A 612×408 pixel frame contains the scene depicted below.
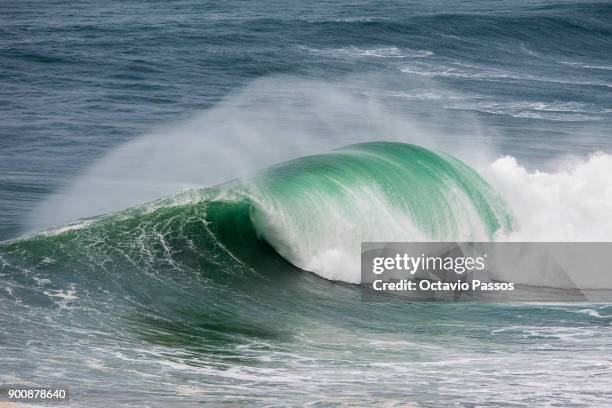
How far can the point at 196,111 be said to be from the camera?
123ft

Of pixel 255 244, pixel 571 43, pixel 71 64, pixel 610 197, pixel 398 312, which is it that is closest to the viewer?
pixel 398 312

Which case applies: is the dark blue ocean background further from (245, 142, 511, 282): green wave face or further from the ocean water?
(245, 142, 511, 282): green wave face

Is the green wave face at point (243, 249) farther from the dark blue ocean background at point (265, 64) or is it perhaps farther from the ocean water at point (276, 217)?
the dark blue ocean background at point (265, 64)

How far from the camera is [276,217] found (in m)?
21.1

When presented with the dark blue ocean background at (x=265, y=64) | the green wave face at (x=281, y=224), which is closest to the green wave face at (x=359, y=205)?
the green wave face at (x=281, y=224)

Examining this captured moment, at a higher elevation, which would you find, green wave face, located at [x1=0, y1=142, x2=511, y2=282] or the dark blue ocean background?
the dark blue ocean background

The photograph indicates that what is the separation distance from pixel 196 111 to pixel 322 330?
20903mm

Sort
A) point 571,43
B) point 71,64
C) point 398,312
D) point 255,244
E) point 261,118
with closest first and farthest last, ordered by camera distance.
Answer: point 398,312
point 255,244
point 261,118
point 71,64
point 571,43

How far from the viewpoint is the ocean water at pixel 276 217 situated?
1473 cm

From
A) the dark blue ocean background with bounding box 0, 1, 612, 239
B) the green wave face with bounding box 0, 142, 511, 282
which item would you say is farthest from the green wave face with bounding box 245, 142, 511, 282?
the dark blue ocean background with bounding box 0, 1, 612, 239

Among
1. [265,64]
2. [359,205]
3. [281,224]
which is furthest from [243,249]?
[265,64]

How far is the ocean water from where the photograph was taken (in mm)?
14734

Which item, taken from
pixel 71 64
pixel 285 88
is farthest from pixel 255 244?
pixel 71 64

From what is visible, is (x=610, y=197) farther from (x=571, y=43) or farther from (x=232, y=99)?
(x=571, y=43)
